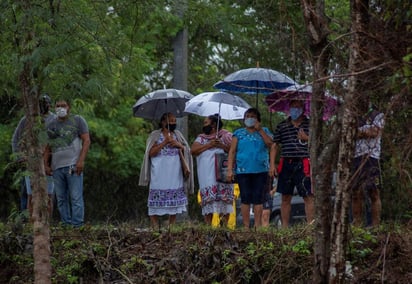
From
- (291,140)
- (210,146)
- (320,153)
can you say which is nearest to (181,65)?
(210,146)

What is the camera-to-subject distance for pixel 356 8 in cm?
768

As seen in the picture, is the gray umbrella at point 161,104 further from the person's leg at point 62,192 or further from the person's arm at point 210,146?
the person's leg at point 62,192

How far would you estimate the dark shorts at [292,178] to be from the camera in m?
11.7

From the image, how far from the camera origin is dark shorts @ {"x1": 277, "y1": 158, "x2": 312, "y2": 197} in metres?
11.7

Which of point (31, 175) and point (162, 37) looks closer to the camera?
point (31, 175)

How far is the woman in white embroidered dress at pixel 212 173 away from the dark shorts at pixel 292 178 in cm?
97

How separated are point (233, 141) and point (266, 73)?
112 centimetres

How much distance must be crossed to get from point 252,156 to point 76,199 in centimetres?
219

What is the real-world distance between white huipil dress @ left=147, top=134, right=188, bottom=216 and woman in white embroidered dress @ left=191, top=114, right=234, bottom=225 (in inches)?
11.6

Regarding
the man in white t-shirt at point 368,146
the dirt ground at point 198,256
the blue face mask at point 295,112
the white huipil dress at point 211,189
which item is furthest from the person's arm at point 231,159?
the man in white t-shirt at point 368,146

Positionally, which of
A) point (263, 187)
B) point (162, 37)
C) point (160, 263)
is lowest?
point (160, 263)

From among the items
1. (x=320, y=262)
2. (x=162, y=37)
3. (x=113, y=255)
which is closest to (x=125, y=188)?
(x=162, y=37)

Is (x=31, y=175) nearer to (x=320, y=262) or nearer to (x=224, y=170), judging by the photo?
(x=320, y=262)

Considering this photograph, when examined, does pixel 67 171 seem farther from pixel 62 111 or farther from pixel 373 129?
pixel 373 129
